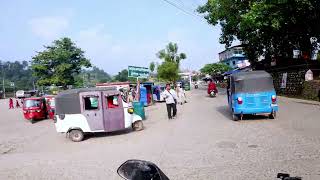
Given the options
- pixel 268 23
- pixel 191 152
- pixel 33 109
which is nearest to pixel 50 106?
pixel 33 109

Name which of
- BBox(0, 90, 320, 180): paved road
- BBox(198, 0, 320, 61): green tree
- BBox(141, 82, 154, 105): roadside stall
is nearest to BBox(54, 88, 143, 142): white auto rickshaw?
BBox(0, 90, 320, 180): paved road

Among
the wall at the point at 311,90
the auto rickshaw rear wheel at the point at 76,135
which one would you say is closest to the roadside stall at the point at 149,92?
the wall at the point at 311,90

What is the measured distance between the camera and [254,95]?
1706cm

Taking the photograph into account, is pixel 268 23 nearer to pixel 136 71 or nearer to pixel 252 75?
pixel 136 71

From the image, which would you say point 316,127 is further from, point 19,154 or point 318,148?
point 19,154

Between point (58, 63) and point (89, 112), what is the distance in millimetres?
55909

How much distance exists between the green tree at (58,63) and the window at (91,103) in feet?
176

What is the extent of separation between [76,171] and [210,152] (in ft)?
11.8

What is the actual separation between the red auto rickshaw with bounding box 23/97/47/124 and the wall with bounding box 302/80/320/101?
19.3 meters

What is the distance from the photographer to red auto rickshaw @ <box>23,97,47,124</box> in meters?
28.7

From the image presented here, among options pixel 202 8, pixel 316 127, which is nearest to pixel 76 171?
pixel 316 127

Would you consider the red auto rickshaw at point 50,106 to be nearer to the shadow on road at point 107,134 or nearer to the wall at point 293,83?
the shadow on road at point 107,134

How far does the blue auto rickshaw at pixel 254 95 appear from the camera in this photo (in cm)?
1686

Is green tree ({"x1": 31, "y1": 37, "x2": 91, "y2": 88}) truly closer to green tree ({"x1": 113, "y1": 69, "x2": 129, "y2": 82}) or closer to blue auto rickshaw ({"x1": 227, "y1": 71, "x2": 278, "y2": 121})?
green tree ({"x1": 113, "y1": 69, "x2": 129, "y2": 82})
